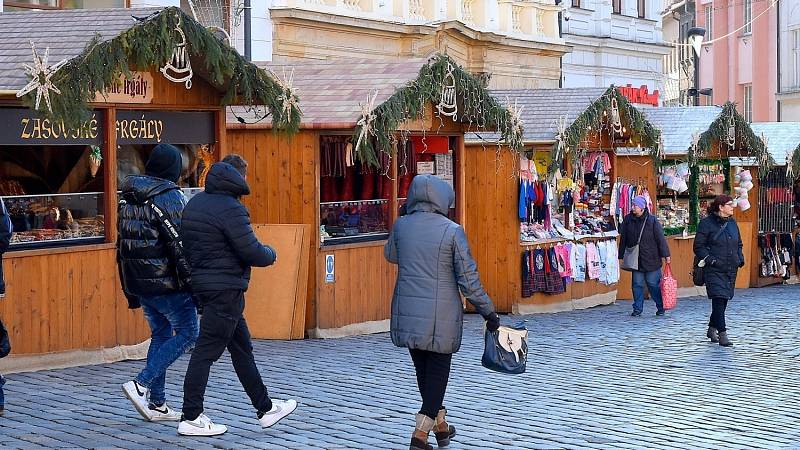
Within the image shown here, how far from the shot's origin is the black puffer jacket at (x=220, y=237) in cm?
909

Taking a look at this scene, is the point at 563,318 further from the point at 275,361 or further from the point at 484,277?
the point at 275,361

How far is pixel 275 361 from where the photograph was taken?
531 inches

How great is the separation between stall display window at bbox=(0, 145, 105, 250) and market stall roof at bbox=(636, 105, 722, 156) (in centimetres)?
1193

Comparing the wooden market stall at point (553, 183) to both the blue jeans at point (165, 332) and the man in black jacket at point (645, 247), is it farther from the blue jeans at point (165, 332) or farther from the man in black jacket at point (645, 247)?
the blue jeans at point (165, 332)

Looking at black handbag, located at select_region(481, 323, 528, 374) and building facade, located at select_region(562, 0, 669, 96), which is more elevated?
building facade, located at select_region(562, 0, 669, 96)

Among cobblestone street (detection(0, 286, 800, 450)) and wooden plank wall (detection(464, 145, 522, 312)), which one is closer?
cobblestone street (detection(0, 286, 800, 450))

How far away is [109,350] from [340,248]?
3.57 m

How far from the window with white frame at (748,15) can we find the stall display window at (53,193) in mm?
45239

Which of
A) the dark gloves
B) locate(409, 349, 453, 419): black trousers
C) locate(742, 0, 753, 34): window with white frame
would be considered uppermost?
locate(742, 0, 753, 34): window with white frame

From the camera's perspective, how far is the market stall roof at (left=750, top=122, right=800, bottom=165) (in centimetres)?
2665

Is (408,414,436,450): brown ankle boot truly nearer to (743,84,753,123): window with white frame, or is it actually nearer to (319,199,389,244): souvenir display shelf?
(319,199,389,244): souvenir display shelf

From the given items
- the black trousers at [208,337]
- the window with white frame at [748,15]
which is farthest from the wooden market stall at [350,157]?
the window with white frame at [748,15]

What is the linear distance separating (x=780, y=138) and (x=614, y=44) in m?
8.50

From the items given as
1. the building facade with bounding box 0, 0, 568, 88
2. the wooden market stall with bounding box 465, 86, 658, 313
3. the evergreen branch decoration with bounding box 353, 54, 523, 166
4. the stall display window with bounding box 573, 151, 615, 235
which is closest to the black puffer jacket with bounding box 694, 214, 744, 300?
the evergreen branch decoration with bounding box 353, 54, 523, 166
